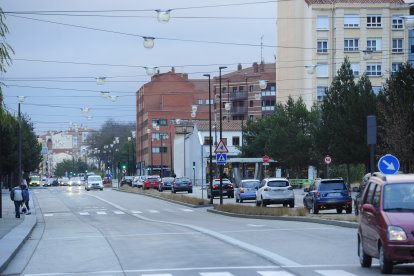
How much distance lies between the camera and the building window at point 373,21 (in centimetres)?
10619

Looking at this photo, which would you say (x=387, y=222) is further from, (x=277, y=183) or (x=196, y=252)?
(x=277, y=183)

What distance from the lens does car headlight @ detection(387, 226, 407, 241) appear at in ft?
51.4

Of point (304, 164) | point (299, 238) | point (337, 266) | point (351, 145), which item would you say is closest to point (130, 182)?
point (304, 164)

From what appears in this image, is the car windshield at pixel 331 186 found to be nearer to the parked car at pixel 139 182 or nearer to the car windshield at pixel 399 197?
the car windshield at pixel 399 197

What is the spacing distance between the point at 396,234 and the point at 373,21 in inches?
3663

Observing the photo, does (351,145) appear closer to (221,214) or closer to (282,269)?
(221,214)

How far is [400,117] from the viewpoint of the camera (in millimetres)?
56031

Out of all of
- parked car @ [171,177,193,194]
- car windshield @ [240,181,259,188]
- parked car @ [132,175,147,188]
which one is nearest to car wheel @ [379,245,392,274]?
car windshield @ [240,181,259,188]

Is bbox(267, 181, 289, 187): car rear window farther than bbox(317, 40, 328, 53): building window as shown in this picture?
No

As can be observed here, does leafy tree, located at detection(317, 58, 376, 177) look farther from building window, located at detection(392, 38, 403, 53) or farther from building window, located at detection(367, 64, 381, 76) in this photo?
building window, located at detection(392, 38, 403, 53)

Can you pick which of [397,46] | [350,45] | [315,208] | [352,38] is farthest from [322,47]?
[315,208]

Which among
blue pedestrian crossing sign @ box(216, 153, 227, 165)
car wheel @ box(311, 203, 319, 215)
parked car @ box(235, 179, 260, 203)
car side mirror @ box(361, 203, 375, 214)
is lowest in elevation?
car wheel @ box(311, 203, 319, 215)

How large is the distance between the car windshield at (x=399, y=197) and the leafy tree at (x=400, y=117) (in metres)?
37.6

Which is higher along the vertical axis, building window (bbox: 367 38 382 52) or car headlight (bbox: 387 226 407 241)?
building window (bbox: 367 38 382 52)
